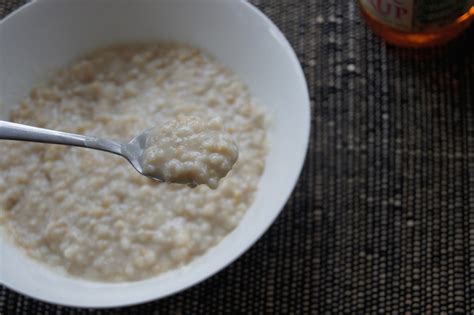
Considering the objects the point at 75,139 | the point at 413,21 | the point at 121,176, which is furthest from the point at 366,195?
the point at 75,139

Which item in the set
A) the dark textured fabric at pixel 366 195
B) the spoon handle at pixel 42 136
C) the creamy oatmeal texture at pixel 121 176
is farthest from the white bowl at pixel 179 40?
the spoon handle at pixel 42 136

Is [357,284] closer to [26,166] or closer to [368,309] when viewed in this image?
[368,309]

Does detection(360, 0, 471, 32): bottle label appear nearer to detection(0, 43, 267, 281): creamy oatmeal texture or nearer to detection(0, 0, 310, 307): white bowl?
detection(0, 0, 310, 307): white bowl

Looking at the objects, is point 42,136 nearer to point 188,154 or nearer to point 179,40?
point 188,154

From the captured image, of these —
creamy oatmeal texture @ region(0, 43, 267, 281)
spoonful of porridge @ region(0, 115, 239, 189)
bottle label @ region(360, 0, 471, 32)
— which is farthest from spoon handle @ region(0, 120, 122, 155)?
bottle label @ region(360, 0, 471, 32)

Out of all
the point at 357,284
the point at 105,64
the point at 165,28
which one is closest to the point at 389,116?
the point at 357,284
